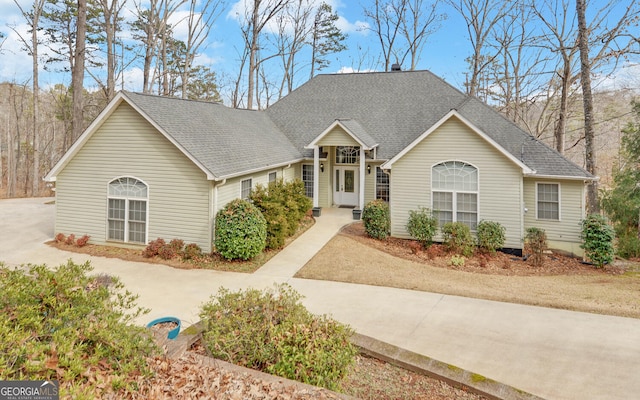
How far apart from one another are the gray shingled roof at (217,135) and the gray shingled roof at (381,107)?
9.99ft

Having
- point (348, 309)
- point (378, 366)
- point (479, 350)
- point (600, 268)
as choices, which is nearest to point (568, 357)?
point (479, 350)

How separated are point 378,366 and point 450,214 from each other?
10.7 meters

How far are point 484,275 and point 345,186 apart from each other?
10892mm

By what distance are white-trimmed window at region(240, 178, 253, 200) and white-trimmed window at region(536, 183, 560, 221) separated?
1160 centimetres

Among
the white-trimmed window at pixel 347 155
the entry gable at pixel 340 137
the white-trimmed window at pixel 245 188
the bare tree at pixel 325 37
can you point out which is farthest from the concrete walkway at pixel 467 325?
the bare tree at pixel 325 37

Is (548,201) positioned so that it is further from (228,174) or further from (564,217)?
(228,174)

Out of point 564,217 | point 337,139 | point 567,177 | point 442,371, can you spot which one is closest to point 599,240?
point 564,217

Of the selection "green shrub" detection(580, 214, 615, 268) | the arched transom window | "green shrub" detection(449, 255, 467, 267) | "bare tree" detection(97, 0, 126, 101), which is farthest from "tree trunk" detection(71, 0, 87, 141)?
"green shrub" detection(580, 214, 615, 268)

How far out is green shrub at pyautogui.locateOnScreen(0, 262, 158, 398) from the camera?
3.22m

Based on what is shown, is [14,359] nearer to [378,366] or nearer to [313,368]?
[313,368]

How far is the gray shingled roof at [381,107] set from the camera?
66.7ft

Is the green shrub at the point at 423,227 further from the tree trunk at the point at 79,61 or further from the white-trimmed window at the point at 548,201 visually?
the tree trunk at the point at 79,61

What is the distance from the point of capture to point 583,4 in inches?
590

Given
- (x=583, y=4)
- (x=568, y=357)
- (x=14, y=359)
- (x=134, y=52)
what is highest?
(x=134, y=52)
